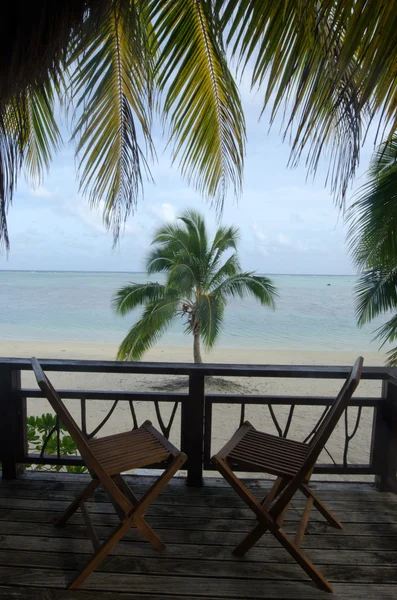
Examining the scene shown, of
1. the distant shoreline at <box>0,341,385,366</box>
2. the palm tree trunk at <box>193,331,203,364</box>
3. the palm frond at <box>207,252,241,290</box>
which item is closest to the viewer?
the palm frond at <box>207,252,241,290</box>

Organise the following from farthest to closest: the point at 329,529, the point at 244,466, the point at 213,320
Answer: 1. the point at 213,320
2. the point at 329,529
3. the point at 244,466

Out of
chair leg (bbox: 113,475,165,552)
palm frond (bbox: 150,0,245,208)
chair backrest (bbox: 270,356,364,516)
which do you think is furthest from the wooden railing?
palm frond (bbox: 150,0,245,208)

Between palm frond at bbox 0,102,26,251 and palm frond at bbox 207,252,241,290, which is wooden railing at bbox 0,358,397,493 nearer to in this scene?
Result: palm frond at bbox 0,102,26,251

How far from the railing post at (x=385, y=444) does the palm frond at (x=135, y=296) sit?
7667 mm

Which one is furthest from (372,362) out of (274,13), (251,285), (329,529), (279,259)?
(274,13)

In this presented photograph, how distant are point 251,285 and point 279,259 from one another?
11.8 ft

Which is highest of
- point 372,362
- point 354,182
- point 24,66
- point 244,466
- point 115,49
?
point 115,49

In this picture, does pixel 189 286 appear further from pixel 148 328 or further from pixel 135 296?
pixel 148 328

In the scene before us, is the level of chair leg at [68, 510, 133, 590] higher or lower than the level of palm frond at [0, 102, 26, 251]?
lower

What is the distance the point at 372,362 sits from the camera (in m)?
A: 18.5

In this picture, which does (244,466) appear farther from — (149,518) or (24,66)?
(24,66)

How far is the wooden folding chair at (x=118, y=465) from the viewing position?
1719mm

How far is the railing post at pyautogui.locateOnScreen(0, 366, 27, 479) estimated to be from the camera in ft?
8.46

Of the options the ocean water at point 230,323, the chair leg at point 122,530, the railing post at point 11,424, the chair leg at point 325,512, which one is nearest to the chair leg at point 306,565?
the chair leg at point 325,512
